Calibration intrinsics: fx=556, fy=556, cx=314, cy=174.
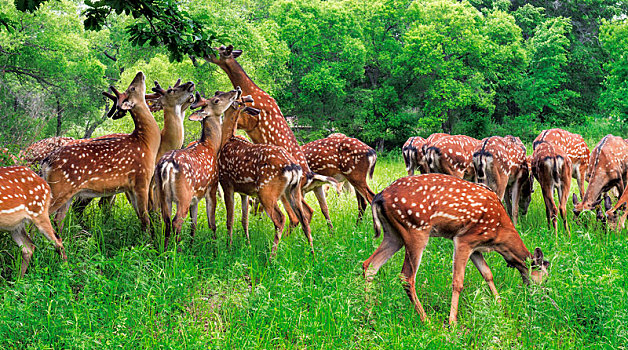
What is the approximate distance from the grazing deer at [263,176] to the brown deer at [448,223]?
1416 mm

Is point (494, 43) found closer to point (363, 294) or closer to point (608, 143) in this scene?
point (608, 143)

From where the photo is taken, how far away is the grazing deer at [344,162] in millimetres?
7816

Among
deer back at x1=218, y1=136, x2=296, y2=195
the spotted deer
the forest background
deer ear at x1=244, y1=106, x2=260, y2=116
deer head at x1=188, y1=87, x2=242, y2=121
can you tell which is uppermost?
deer head at x1=188, y1=87, x2=242, y2=121

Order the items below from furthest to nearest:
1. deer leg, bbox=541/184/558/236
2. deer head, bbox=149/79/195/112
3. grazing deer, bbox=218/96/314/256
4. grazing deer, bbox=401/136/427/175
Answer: grazing deer, bbox=401/136/427/175 → deer leg, bbox=541/184/558/236 → deer head, bbox=149/79/195/112 → grazing deer, bbox=218/96/314/256

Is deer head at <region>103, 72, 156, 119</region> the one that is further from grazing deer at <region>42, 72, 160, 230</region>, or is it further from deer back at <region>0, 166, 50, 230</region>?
deer back at <region>0, 166, 50, 230</region>

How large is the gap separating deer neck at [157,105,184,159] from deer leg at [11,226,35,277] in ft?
6.90

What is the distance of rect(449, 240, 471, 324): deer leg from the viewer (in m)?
4.70

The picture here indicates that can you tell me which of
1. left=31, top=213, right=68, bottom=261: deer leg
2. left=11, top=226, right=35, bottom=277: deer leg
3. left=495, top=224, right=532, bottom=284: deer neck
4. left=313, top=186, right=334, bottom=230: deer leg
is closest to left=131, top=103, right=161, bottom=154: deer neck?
→ left=31, top=213, right=68, bottom=261: deer leg

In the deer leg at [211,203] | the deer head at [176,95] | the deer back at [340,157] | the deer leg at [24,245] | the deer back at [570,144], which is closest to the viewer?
the deer leg at [24,245]

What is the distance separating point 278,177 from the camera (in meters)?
6.10

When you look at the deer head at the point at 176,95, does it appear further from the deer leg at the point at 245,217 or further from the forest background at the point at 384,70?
the forest background at the point at 384,70

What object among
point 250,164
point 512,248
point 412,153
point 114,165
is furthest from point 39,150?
point 512,248

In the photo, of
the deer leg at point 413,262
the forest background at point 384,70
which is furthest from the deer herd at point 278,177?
the forest background at point 384,70

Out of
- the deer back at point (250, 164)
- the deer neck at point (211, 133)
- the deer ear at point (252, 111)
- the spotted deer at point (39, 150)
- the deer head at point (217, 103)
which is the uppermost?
the deer head at point (217, 103)
